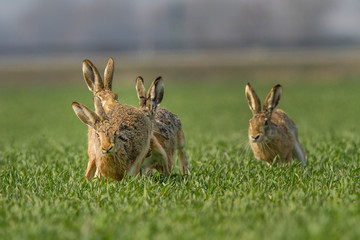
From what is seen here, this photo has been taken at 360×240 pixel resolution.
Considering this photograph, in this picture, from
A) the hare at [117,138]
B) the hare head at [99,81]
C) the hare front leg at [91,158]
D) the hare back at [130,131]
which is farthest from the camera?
the hare head at [99,81]

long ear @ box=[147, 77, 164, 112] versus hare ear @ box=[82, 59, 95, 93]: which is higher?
hare ear @ box=[82, 59, 95, 93]

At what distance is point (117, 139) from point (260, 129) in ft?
6.52

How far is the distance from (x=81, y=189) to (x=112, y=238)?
159 centimetres

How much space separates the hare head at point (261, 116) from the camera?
6.20 m

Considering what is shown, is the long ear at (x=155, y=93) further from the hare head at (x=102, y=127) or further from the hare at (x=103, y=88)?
the hare head at (x=102, y=127)

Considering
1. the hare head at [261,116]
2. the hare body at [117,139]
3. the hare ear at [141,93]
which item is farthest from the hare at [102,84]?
the hare head at [261,116]

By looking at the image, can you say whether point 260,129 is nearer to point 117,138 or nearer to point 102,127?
point 117,138

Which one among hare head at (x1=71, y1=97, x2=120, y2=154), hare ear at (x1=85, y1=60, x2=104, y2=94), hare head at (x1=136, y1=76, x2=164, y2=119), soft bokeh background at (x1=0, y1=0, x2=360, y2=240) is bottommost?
soft bokeh background at (x1=0, y1=0, x2=360, y2=240)

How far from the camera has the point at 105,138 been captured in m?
4.74

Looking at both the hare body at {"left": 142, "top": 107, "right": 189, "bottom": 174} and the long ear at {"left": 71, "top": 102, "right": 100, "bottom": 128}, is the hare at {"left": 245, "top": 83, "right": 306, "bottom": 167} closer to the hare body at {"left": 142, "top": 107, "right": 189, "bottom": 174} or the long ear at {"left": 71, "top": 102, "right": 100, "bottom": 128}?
the hare body at {"left": 142, "top": 107, "right": 189, "bottom": 174}

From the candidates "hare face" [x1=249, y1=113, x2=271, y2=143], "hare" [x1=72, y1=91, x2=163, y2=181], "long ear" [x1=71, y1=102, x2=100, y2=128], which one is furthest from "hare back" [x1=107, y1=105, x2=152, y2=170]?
"hare face" [x1=249, y1=113, x2=271, y2=143]

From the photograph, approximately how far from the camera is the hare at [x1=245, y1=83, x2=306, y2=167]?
246 inches

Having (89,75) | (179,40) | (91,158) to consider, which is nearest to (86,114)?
(91,158)

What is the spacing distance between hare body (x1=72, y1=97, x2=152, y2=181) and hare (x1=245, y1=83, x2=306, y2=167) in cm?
150
